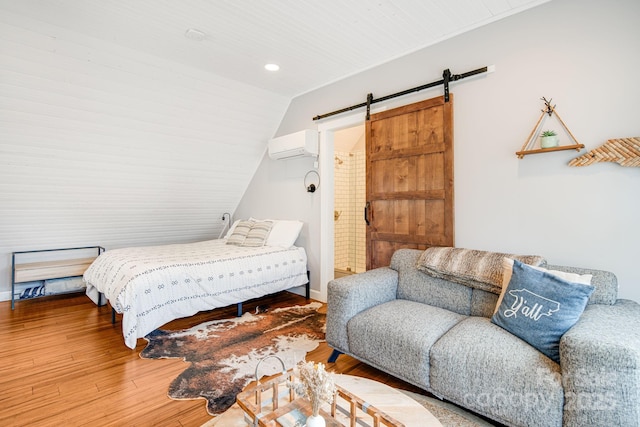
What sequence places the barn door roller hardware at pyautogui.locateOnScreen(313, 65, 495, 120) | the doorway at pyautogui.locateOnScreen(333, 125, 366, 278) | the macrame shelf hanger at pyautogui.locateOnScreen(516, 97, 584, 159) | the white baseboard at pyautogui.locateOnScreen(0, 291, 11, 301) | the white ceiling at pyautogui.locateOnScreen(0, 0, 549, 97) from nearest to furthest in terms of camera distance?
1. the macrame shelf hanger at pyautogui.locateOnScreen(516, 97, 584, 159)
2. the white ceiling at pyautogui.locateOnScreen(0, 0, 549, 97)
3. the barn door roller hardware at pyautogui.locateOnScreen(313, 65, 495, 120)
4. the white baseboard at pyautogui.locateOnScreen(0, 291, 11, 301)
5. the doorway at pyautogui.locateOnScreen(333, 125, 366, 278)

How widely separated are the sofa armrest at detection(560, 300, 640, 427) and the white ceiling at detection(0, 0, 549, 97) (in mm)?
2222

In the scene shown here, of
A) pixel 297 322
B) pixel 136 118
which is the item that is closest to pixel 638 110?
pixel 297 322

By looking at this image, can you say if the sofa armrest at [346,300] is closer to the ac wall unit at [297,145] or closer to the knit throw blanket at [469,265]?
the knit throw blanket at [469,265]

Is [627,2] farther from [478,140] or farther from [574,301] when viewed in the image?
[574,301]

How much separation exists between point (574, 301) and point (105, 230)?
5.00 meters

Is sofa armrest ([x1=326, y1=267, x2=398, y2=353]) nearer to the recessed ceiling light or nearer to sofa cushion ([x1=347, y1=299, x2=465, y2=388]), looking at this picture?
sofa cushion ([x1=347, y1=299, x2=465, y2=388])

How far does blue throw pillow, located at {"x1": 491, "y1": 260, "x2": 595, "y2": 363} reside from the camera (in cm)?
159

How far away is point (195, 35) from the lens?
2652mm

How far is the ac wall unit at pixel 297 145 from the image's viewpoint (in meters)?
3.79

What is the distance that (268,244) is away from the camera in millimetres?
4008

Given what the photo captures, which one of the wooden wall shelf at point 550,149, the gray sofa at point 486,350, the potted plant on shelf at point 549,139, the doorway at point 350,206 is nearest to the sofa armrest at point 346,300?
the gray sofa at point 486,350

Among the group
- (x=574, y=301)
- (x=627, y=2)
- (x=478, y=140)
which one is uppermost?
(x=627, y=2)

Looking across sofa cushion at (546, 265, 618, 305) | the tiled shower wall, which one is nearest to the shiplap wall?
the tiled shower wall

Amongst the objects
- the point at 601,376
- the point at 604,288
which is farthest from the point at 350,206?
the point at 601,376
